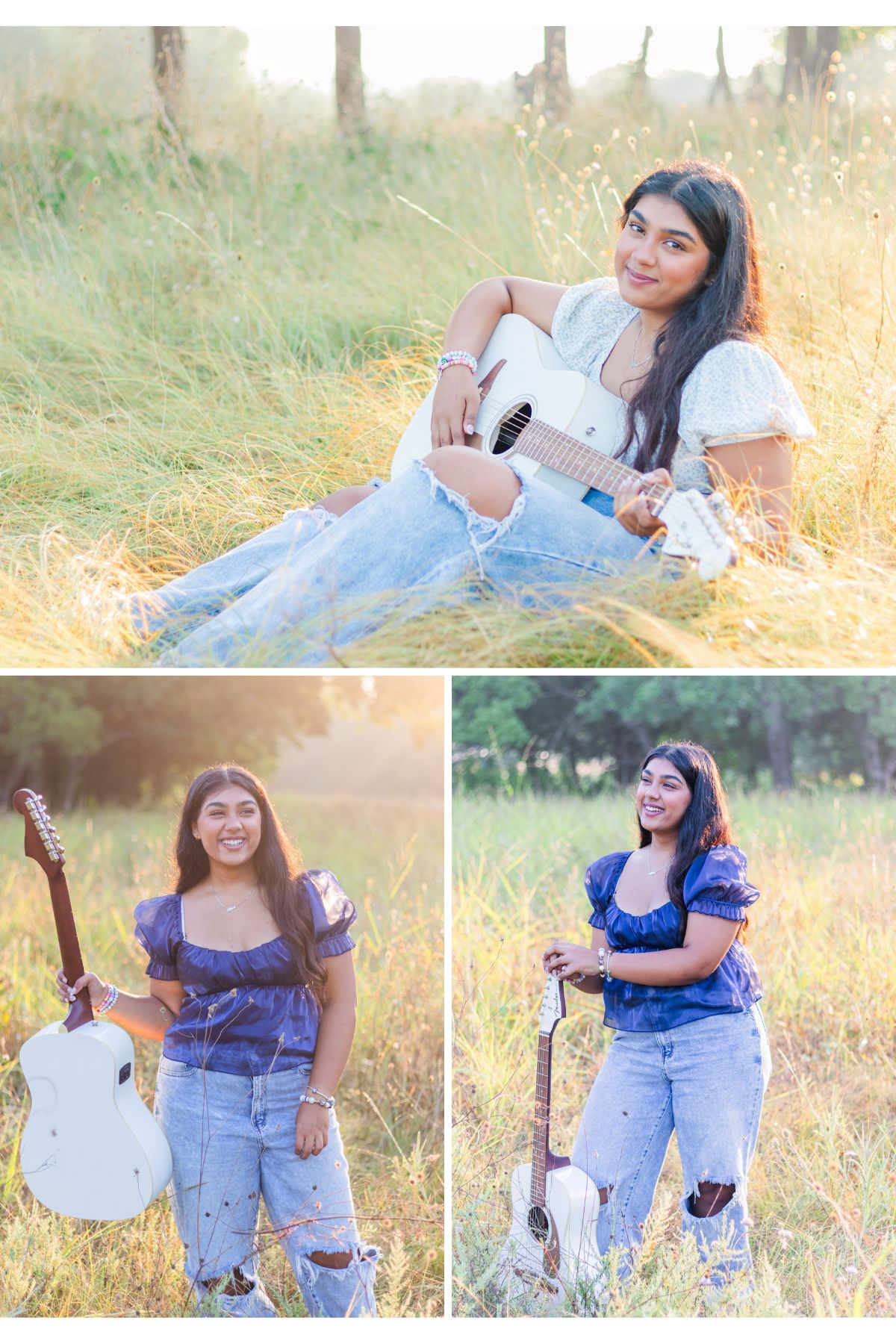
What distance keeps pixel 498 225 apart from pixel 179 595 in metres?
3.31

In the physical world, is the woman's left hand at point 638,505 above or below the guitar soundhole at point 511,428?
below

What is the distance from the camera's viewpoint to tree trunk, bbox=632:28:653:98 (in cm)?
583

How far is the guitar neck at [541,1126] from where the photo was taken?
2.15 metres

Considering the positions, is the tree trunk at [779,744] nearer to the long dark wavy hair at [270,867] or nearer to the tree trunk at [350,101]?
the long dark wavy hair at [270,867]

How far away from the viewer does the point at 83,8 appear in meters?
3.49

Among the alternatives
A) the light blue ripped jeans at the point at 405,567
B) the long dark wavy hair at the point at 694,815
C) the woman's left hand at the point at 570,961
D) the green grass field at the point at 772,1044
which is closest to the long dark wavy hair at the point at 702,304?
the light blue ripped jeans at the point at 405,567

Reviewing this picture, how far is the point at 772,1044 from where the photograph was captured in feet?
9.86

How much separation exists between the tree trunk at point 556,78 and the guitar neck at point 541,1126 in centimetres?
628

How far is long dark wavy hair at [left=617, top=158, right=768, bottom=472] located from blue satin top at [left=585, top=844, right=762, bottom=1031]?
34.9 inches

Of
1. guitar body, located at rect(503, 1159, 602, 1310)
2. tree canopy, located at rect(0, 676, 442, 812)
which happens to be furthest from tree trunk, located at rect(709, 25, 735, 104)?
guitar body, located at rect(503, 1159, 602, 1310)

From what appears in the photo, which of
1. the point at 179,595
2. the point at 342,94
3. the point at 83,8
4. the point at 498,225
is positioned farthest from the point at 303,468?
the point at 342,94

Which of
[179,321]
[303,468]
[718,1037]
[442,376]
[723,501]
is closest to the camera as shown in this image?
[718,1037]

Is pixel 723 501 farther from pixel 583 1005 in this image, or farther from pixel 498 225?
pixel 498 225

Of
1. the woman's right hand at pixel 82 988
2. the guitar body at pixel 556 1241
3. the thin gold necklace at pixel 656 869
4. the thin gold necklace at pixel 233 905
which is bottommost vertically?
the guitar body at pixel 556 1241
